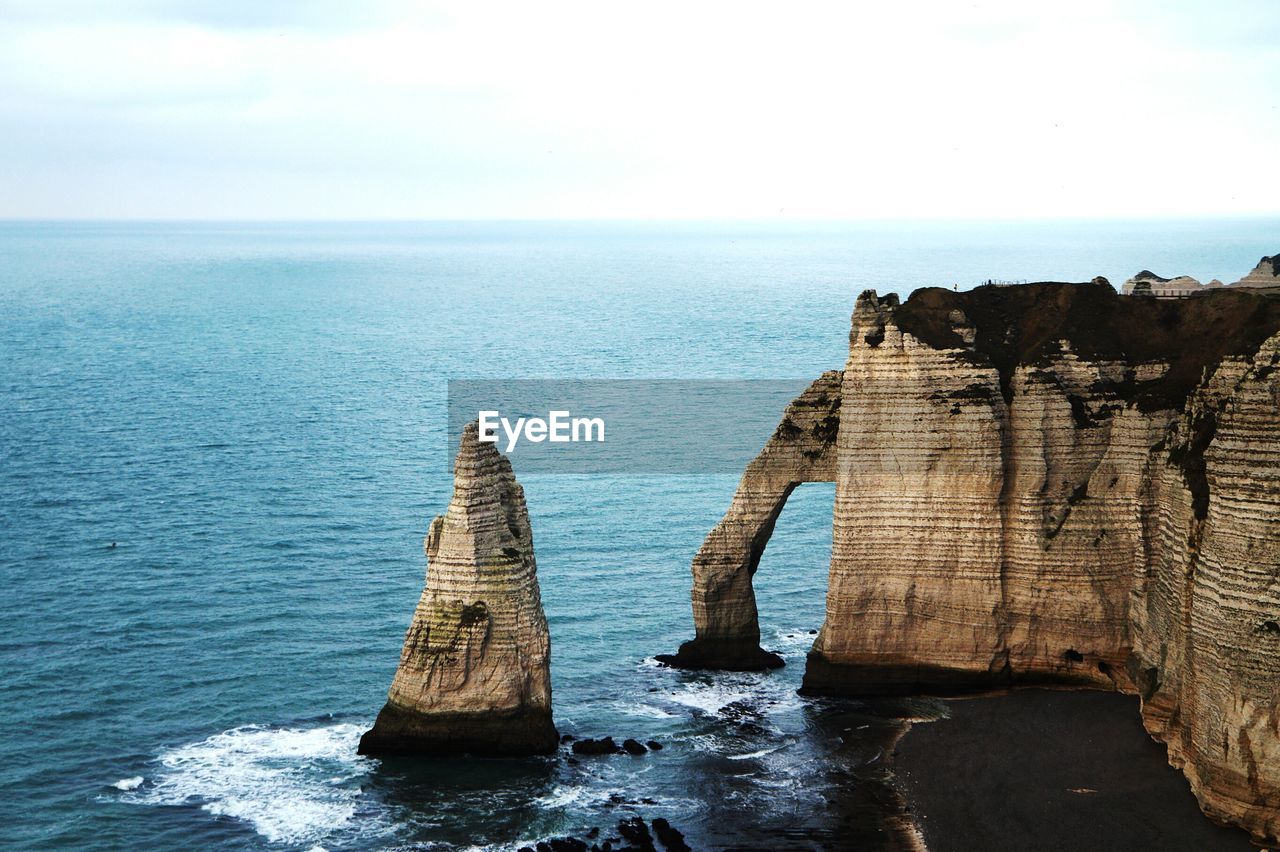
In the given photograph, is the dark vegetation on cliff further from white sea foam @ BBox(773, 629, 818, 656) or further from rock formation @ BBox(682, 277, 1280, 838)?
white sea foam @ BBox(773, 629, 818, 656)

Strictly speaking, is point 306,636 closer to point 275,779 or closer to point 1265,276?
point 275,779

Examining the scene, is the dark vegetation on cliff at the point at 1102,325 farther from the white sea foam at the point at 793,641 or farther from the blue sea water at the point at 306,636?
the blue sea water at the point at 306,636

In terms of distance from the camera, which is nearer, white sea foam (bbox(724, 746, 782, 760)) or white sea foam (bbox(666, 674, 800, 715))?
white sea foam (bbox(724, 746, 782, 760))

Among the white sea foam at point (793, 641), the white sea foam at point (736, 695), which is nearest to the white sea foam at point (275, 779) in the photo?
the white sea foam at point (736, 695)

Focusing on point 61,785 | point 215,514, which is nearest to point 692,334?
point 215,514

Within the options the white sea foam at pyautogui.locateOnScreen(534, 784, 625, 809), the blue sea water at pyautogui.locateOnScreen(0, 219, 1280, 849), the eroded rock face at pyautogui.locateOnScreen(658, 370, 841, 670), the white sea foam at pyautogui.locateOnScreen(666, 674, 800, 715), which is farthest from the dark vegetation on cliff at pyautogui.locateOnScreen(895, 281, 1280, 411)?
the white sea foam at pyautogui.locateOnScreen(534, 784, 625, 809)

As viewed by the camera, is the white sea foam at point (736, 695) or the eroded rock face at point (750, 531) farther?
the eroded rock face at point (750, 531)

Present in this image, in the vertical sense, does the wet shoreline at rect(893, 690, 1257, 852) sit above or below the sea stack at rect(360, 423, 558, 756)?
below
